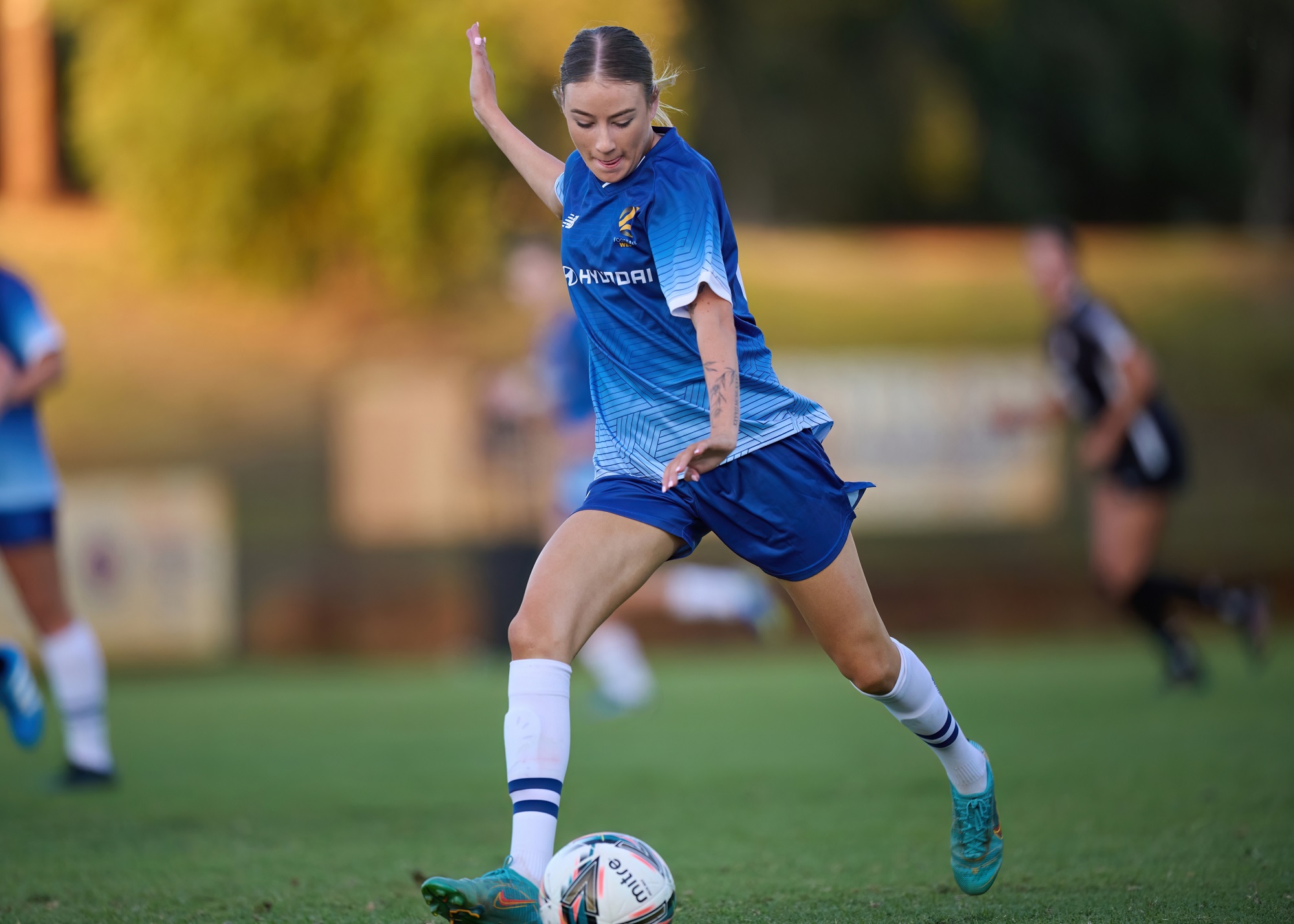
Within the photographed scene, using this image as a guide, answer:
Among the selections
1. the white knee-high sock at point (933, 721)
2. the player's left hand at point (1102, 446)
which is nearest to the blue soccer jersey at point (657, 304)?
the white knee-high sock at point (933, 721)

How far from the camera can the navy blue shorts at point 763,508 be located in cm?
374

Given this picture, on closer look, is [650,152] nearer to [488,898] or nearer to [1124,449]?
[488,898]

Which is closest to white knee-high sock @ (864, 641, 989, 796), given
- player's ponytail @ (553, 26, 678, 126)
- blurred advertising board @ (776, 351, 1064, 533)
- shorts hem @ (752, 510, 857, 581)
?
shorts hem @ (752, 510, 857, 581)

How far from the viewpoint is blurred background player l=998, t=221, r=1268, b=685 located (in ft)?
28.6

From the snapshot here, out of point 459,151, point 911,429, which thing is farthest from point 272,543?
point 911,429

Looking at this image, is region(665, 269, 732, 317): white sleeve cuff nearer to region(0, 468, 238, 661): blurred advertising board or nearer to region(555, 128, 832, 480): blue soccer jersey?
region(555, 128, 832, 480): blue soccer jersey

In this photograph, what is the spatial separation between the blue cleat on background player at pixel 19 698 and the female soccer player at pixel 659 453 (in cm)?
333

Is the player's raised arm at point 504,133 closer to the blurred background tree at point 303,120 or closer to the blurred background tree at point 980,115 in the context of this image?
the blurred background tree at point 303,120

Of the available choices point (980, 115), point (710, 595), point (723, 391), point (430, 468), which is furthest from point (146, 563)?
point (980, 115)

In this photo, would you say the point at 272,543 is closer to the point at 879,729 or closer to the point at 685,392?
the point at 879,729

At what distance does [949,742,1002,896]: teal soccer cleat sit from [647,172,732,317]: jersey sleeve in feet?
5.15

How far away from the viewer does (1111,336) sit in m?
8.73

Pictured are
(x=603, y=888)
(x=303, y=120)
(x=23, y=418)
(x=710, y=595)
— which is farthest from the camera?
(x=303, y=120)

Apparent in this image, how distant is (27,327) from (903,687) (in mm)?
4112
